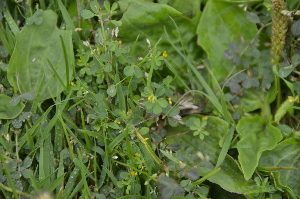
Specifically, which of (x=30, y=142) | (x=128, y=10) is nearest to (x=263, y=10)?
(x=128, y=10)

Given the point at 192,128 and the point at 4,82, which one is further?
the point at 4,82

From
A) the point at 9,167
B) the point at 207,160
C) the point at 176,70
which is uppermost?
the point at 176,70

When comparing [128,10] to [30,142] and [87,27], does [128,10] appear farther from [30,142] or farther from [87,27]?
[30,142]

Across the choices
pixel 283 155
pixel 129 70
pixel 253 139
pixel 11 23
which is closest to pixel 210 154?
pixel 253 139

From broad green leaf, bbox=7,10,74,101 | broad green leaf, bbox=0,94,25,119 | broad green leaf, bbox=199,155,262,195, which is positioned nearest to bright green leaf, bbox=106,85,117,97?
broad green leaf, bbox=7,10,74,101

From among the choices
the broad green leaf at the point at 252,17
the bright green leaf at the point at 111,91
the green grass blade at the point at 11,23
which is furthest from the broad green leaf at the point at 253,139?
the green grass blade at the point at 11,23

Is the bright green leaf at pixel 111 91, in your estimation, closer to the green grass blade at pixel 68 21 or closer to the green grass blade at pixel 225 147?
Result: the green grass blade at pixel 68 21
